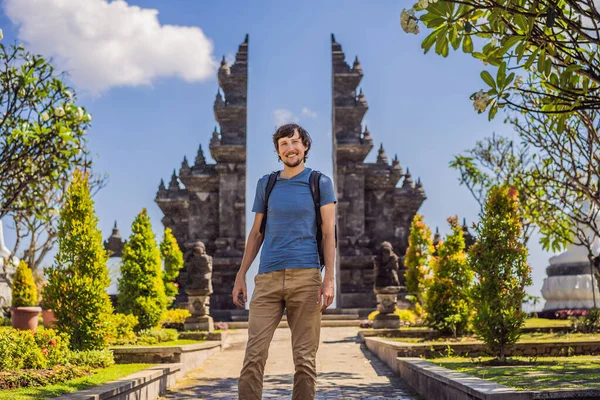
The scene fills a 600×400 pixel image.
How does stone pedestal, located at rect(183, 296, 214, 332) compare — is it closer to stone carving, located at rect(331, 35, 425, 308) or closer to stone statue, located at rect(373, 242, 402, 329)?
stone statue, located at rect(373, 242, 402, 329)

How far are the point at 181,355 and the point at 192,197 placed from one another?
20.2m

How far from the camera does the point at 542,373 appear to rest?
7887 millimetres

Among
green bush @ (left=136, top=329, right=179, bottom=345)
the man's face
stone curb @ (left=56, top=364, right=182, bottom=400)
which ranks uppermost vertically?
the man's face

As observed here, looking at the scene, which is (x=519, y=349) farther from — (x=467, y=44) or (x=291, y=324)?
(x=291, y=324)

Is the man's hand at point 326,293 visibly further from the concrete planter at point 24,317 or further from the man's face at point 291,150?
the concrete planter at point 24,317

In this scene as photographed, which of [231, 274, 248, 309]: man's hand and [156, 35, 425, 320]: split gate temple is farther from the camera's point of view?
[156, 35, 425, 320]: split gate temple

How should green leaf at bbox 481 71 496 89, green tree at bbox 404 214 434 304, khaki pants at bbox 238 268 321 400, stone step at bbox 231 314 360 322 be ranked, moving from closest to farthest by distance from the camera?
khaki pants at bbox 238 268 321 400 < green leaf at bbox 481 71 496 89 < green tree at bbox 404 214 434 304 < stone step at bbox 231 314 360 322

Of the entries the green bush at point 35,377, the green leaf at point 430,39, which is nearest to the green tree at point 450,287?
the green bush at point 35,377

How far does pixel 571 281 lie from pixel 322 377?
14.4 meters

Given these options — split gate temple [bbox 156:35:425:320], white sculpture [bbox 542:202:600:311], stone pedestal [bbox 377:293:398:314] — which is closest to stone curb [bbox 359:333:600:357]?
stone pedestal [bbox 377:293:398:314]

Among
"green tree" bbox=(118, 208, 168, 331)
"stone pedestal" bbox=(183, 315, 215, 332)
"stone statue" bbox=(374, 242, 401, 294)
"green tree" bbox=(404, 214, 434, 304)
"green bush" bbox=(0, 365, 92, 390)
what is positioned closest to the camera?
"green bush" bbox=(0, 365, 92, 390)

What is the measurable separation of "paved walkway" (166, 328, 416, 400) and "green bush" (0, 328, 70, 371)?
153 cm

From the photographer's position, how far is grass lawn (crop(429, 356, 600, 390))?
663 cm

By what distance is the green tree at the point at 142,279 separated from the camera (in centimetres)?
1739
